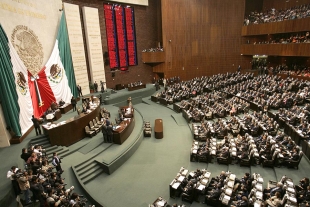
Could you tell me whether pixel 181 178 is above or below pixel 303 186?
below

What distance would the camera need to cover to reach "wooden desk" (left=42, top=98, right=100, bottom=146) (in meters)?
9.29

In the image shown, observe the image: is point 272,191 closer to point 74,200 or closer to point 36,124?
point 74,200

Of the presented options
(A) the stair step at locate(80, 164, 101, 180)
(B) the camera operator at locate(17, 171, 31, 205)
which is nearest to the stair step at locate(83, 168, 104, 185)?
(A) the stair step at locate(80, 164, 101, 180)

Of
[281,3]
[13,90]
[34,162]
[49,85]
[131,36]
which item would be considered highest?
[281,3]

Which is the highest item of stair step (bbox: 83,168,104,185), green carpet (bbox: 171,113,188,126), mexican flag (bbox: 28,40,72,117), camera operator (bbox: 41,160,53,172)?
mexican flag (bbox: 28,40,72,117)

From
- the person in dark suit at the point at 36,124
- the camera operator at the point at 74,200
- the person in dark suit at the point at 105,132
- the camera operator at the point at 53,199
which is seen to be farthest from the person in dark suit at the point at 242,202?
the person in dark suit at the point at 36,124

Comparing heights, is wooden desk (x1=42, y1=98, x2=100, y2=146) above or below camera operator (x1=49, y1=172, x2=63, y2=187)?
above

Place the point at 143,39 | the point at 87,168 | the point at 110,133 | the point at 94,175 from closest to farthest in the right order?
the point at 94,175, the point at 87,168, the point at 110,133, the point at 143,39

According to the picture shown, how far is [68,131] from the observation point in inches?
383

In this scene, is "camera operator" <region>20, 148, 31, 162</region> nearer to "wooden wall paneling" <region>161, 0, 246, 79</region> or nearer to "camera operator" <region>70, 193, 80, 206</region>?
"camera operator" <region>70, 193, 80, 206</region>

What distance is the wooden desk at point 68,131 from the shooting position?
9.29 meters

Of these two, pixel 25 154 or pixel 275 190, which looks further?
pixel 25 154

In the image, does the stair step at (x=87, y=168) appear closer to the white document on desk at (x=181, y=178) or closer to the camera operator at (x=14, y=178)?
the camera operator at (x=14, y=178)

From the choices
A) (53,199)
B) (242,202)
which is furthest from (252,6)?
(53,199)
